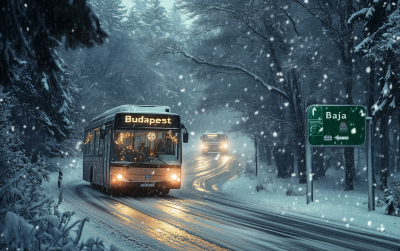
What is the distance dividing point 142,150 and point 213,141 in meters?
43.9

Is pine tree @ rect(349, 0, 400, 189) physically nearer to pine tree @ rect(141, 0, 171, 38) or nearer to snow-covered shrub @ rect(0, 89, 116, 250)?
snow-covered shrub @ rect(0, 89, 116, 250)

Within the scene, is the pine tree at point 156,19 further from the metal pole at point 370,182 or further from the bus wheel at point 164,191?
the metal pole at point 370,182

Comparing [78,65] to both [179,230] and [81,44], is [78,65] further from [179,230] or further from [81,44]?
[81,44]

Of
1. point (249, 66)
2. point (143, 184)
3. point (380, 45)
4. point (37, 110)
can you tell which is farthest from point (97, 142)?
point (380, 45)

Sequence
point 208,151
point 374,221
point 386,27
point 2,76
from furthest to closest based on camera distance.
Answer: point 208,151 < point 386,27 < point 374,221 < point 2,76

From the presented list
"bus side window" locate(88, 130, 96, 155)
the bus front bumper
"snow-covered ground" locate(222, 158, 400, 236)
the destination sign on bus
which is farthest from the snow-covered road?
"bus side window" locate(88, 130, 96, 155)

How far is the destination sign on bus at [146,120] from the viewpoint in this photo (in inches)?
677

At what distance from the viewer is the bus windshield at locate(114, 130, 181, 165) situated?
17016mm

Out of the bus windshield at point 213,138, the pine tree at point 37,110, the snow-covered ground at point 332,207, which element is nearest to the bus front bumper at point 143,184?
the snow-covered ground at point 332,207

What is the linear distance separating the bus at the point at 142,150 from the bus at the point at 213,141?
42966 millimetres

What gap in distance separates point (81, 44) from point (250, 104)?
1984cm

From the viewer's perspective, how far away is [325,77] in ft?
68.2

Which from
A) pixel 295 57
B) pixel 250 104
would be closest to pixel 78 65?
pixel 250 104

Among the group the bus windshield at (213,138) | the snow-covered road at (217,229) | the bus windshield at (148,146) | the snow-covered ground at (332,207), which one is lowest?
the snow-covered ground at (332,207)
